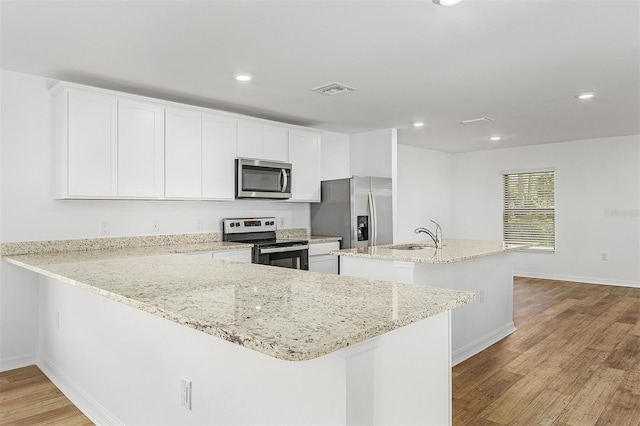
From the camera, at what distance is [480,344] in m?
3.68

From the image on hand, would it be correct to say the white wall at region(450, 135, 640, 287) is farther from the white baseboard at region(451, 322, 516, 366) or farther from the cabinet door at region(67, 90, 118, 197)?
the cabinet door at region(67, 90, 118, 197)

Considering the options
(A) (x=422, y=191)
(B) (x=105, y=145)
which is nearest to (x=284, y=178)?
(B) (x=105, y=145)

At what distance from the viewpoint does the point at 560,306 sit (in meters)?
5.19

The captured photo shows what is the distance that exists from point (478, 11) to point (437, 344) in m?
1.80

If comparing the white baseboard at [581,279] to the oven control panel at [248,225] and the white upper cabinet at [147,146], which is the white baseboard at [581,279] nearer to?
the oven control panel at [248,225]

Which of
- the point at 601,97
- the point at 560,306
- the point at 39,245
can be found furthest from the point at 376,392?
the point at 560,306

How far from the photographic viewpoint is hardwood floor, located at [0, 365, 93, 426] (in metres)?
2.44

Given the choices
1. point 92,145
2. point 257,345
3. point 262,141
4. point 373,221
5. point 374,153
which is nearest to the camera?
point 257,345

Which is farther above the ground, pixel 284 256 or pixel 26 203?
pixel 26 203

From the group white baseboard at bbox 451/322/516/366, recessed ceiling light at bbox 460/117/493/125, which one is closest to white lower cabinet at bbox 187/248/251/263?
white baseboard at bbox 451/322/516/366

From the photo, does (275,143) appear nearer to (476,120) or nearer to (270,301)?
(476,120)

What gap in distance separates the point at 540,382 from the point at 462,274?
38.0 inches

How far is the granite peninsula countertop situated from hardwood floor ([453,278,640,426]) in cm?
138

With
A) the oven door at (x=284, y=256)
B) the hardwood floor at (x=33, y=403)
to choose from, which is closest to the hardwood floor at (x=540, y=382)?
the hardwood floor at (x=33, y=403)
